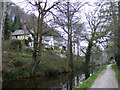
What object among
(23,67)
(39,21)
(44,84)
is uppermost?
(39,21)

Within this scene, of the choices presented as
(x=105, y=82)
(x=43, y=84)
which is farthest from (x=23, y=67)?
(x=105, y=82)

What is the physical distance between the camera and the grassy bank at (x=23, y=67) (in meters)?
14.9

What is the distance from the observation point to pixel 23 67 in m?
17.1

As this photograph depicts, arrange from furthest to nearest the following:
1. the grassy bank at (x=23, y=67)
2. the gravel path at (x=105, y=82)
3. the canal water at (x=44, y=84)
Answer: the grassy bank at (x=23, y=67), the canal water at (x=44, y=84), the gravel path at (x=105, y=82)

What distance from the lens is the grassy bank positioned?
14.9 meters

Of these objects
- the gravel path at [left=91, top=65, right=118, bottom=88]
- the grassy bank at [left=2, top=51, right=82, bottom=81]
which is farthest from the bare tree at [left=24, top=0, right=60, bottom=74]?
the gravel path at [left=91, top=65, right=118, bottom=88]

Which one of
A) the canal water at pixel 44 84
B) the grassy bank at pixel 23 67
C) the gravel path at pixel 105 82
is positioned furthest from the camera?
the grassy bank at pixel 23 67

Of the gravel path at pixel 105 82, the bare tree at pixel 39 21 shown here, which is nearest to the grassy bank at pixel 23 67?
the bare tree at pixel 39 21

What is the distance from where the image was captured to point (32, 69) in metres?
17.8

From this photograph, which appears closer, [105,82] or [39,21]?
[105,82]

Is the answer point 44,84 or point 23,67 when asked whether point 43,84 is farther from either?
point 23,67

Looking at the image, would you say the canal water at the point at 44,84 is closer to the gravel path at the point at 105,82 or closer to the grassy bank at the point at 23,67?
the grassy bank at the point at 23,67

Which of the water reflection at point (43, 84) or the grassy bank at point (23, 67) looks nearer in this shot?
the water reflection at point (43, 84)

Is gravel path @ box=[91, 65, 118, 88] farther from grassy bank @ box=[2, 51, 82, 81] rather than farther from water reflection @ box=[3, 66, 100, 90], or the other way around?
grassy bank @ box=[2, 51, 82, 81]
